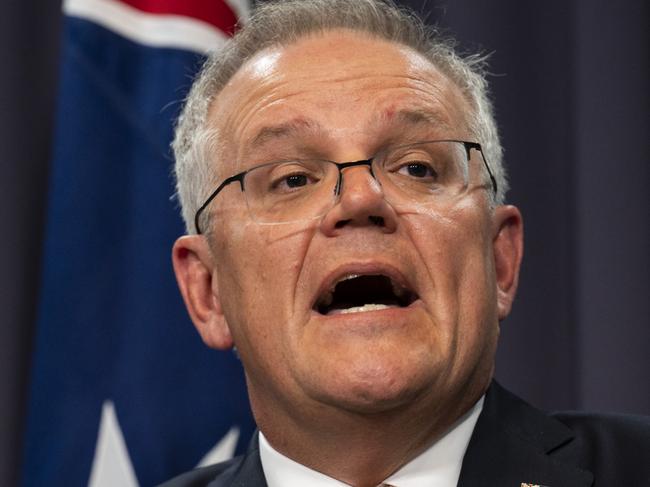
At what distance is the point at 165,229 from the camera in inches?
95.0

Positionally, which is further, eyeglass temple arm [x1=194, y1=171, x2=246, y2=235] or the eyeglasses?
eyeglass temple arm [x1=194, y1=171, x2=246, y2=235]

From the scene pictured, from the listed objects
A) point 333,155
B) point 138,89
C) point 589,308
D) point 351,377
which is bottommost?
point 351,377

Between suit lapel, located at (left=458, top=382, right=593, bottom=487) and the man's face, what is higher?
the man's face

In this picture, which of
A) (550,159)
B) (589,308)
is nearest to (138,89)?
(550,159)

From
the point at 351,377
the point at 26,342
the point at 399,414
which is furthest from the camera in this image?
the point at 26,342

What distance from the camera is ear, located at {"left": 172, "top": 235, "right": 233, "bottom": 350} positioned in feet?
6.26

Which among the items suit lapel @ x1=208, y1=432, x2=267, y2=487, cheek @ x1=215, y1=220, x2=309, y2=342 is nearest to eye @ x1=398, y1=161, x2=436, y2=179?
cheek @ x1=215, y1=220, x2=309, y2=342

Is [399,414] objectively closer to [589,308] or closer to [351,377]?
[351,377]

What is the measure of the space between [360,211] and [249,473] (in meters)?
0.61

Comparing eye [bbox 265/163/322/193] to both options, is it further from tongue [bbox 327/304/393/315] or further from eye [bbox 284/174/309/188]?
tongue [bbox 327/304/393/315]

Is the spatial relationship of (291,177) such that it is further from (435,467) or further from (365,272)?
(435,467)

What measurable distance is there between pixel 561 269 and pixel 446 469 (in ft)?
3.63

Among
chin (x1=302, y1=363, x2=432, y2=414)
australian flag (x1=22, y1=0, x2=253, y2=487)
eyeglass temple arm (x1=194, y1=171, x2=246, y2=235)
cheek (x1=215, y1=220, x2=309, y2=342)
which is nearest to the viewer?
chin (x1=302, y1=363, x2=432, y2=414)

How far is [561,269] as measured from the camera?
2641 millimetres
